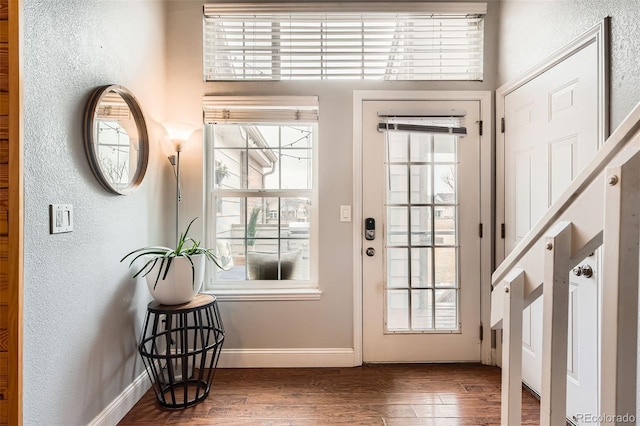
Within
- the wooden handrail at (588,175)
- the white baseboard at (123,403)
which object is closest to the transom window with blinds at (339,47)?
the wooden handrail at (588,175)

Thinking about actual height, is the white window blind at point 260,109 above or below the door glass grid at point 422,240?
above

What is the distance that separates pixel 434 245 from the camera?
2293 millimetres

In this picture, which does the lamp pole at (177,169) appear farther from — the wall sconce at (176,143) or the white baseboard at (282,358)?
the white baseboard at (282,358)

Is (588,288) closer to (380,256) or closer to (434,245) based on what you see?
(434,245)

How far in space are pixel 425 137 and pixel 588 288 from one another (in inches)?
51.4

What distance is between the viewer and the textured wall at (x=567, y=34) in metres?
1.33

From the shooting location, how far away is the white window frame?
7.37 ft

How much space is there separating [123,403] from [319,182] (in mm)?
1768

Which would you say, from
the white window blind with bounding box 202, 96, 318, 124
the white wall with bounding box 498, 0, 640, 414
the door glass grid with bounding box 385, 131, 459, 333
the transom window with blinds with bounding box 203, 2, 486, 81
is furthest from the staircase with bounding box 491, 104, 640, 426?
the transom window with blinds with bounding box 203, 2, 486, 81

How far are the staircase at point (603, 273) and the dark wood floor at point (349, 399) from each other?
3.54 ft

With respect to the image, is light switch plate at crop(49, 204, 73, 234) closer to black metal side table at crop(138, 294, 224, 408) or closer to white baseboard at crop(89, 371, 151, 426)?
black metal side table at crop(138, 294, 224, 408)

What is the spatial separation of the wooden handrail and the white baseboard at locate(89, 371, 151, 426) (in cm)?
200

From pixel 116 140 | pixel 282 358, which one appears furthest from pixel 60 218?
pixel 282 358

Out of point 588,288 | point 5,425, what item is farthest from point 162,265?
point 588,288
